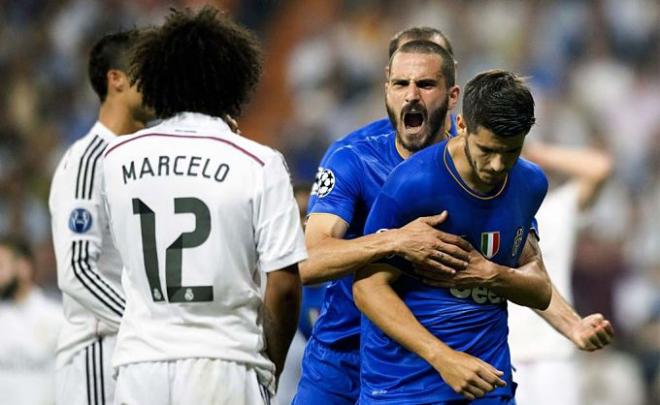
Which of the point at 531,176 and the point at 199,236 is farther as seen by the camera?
the point at 531,176

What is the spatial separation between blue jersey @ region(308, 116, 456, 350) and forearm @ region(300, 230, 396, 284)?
0.65 feet

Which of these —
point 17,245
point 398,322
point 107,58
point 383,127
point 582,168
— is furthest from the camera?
point 17,245

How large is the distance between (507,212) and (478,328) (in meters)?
0.41

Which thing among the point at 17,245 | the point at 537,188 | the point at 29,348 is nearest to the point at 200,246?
the point at 537,188

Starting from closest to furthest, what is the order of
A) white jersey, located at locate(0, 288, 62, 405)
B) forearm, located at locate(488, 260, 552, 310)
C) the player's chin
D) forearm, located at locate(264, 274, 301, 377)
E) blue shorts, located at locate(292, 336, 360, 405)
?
forearm, located at locate(264, 274, 301, 377) → forearm, located at locate(488, 260, 552, 310) → the player's chin → blue shorts, located at locate(292, 336, 360, 405) → white jersey, located at locate(0, 288, 62, 405)

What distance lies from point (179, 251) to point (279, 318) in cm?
41

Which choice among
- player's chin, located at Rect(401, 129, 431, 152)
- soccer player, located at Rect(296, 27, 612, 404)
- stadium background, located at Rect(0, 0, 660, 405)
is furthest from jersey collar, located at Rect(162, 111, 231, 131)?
stadium background, located at Rect(0, 0, 660, 405)

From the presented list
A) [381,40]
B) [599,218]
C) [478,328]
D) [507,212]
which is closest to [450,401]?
[478,328]

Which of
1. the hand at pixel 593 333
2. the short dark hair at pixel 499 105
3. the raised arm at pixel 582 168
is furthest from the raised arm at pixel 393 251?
the raised arm at pixel 582 168

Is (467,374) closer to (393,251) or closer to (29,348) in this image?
(393,251)

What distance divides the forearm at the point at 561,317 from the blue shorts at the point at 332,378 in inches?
30.4

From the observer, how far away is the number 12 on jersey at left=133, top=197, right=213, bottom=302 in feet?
12.7

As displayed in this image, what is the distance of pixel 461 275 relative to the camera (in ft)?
13.6

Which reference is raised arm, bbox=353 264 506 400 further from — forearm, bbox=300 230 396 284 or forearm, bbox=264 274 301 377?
forearm, bbox=264 274 301 377
